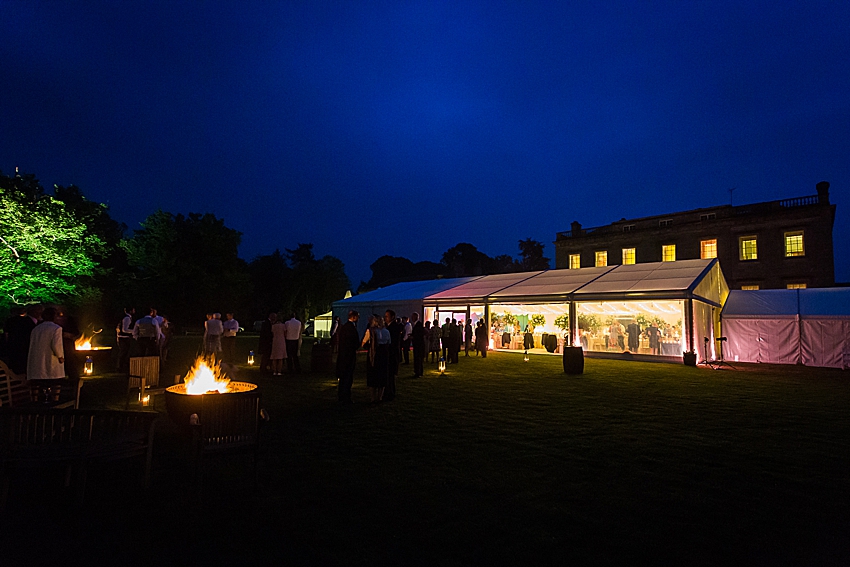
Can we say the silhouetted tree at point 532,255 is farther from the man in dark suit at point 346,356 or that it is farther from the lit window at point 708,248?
the man in dark suit at point 346,356

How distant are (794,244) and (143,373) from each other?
3099 cm

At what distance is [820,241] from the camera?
79.5 feet

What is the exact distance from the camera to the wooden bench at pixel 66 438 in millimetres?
3391

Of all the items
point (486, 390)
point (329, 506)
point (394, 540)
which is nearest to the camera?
point (394, 540)

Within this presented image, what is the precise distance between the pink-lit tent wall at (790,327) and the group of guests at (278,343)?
50.5 feet

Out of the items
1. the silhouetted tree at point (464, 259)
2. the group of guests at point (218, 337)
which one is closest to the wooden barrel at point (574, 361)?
the group of guests at point (218, 337)

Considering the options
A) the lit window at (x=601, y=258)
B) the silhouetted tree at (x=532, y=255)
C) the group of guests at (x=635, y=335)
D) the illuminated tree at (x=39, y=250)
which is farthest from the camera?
the silhouetted tree at (x=532, y=255)

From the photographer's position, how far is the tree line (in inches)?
704

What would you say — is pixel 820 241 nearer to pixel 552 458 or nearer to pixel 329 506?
pixel 552 458

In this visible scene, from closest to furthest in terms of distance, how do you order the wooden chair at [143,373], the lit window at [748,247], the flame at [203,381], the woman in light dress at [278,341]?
the flame at [203,381] < the wooden chair at [143,373] < the woman in light dress at [278,341] < the lit window at [748,247]

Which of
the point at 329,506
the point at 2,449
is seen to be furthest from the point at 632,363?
the point at 2,449

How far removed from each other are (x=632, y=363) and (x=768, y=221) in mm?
17396

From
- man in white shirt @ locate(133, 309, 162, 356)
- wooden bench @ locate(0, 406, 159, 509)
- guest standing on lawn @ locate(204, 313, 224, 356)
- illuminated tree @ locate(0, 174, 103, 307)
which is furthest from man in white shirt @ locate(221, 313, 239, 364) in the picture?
illuminated tree @ locate(0, 174, 103, 307)

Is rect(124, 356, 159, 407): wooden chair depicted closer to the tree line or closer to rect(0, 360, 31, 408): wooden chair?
rect(0, 360, 31, 408): wooden chair
